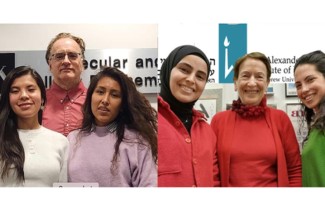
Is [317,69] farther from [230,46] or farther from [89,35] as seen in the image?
[89,35]

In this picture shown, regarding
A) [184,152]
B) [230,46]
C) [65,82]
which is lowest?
[184,152]

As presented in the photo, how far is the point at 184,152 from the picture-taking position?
2.03 m

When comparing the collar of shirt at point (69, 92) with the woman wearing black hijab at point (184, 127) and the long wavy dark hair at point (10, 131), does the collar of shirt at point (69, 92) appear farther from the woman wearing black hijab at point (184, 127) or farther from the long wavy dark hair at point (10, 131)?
the woman wearing black hijab at point (184, 127)

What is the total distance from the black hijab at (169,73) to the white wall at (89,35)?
0.06 meters

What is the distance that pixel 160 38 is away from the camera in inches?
81.3

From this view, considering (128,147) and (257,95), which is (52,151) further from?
(257,95)

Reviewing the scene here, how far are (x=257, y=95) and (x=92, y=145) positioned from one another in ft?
2.67

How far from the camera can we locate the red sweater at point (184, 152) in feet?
6.63

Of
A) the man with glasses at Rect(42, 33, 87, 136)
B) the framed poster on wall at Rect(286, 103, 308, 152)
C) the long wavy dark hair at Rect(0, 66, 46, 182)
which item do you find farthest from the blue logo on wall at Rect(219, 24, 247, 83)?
the long wavy dark hair at Rect(0, 66, 46, 182)

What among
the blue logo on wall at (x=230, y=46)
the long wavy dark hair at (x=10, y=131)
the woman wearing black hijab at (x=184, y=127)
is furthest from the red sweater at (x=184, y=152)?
the long wavy dark hair at (x=10, y=131)

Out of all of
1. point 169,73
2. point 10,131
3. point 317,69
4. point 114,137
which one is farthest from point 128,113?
point 317,69

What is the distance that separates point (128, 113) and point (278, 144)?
2.35 ft
